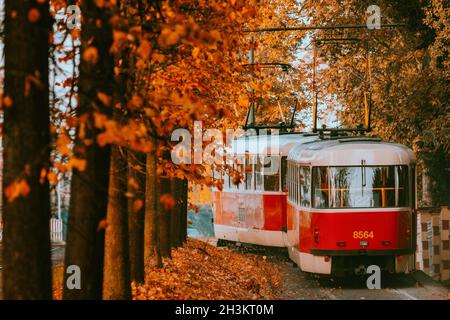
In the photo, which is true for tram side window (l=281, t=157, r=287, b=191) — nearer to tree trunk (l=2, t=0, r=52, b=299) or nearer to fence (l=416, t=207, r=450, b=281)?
fence (l=416, t=207, r=450, b=281)

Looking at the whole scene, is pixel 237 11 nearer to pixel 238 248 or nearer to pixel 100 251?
pixel 100 251

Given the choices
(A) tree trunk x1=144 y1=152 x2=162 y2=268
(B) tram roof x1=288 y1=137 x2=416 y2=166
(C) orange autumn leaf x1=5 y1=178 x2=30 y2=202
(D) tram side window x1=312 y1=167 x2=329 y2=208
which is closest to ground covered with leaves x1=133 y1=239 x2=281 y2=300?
(A) tree trunk x1=144 y1=152 x2=162 y2=268

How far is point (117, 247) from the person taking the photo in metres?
14.6

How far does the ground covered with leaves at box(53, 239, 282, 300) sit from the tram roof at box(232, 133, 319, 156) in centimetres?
308

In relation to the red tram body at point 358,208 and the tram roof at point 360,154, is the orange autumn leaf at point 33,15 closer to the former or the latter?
the red tram body at point 358,208

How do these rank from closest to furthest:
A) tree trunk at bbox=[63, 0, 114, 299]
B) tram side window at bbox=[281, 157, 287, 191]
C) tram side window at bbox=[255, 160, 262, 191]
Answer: tree trunk at bbox=[63, 0, 114, 299] < tram side window at bbox=[281, 157, 287, 191] < tram side window at bbox=[255, 160, 262, 191]

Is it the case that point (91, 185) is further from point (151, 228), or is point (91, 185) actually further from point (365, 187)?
point (151, 228)

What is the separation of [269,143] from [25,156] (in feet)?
69.1

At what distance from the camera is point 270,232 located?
2927 cm

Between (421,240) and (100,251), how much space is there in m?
15.2

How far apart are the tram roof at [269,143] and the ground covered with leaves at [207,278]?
3.08 meters

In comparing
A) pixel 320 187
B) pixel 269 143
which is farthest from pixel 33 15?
pixel 269 143

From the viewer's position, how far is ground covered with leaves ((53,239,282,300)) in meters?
17.0

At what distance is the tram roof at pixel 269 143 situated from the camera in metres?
28.7
